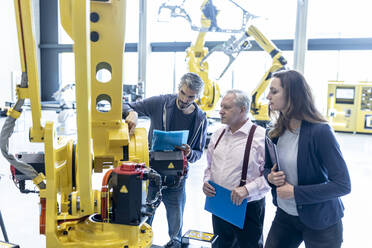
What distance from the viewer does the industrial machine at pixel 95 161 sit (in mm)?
1359

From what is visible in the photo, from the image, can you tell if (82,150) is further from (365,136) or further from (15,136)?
(365,136)

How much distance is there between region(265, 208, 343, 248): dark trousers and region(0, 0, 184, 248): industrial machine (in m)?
0.85

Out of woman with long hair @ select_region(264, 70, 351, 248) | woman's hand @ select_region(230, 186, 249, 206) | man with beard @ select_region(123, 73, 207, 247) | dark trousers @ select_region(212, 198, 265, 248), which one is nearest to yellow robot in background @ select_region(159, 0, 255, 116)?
man with beard @ select_region(123, 73, 207, 247)

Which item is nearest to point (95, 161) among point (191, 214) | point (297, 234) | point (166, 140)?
point (166, 140)

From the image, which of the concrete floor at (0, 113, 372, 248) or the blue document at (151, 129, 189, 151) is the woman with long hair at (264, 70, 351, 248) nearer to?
the blue document at (151, 129, 189, 151)

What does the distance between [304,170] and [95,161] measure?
112cm

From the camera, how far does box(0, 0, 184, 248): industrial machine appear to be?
4.46 feet

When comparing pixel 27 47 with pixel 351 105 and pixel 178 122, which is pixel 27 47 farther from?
pixel 351 105

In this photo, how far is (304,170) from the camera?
6.09ft

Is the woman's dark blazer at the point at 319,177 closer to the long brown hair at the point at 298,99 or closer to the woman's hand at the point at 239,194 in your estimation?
the long brown hair at the point at 298,99

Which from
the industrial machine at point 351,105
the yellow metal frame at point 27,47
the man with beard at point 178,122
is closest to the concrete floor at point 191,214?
the man with beard at point 178,122

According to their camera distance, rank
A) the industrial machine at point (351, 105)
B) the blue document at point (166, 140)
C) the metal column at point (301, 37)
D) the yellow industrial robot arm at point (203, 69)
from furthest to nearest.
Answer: the industrial machine at point (351, 105) → the metal column at point (301, 37) → the yellow industrial robot arm at point (203, 69) → the blue document at point (166, 140)

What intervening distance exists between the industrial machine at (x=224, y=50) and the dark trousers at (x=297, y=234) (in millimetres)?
5181

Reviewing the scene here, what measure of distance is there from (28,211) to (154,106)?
246cm
